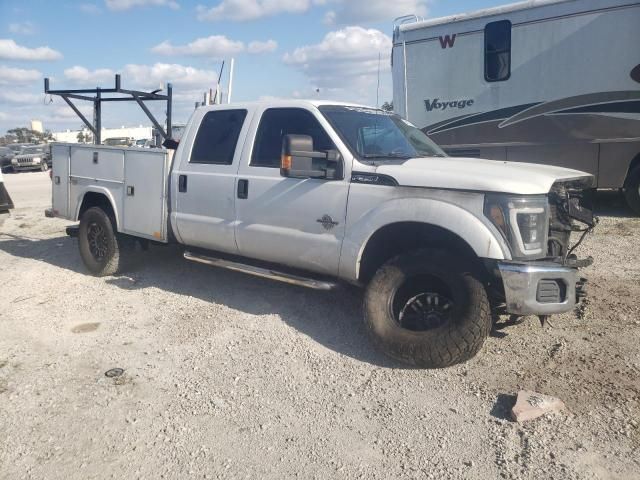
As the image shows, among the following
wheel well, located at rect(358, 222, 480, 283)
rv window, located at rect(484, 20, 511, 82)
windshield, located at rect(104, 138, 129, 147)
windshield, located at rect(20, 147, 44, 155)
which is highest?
rv window, located at rect(484, 20, 511, 82)

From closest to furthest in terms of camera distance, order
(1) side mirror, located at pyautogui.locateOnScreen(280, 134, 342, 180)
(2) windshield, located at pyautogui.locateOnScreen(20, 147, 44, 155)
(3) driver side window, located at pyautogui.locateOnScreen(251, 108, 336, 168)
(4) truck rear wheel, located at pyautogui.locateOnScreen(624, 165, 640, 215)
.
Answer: (1) side mirror, located at pyautogui.locateOnScreen(280, 134, 342, 180) < (3) driver side window, located at pyautogui.locateOnScreen(251, 108, 336, 168) < (4) truck rear wheel, located at pyautogui.locateOnScreen(624, 165, 640, 215) < (2) windshield, located at pyautogui.locateOnScreen(20, 147, 44, 155)

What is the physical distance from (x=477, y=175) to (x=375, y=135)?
1.26m

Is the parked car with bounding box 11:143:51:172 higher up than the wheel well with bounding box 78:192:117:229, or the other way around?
the parked car with bounding box 11:143:51:172

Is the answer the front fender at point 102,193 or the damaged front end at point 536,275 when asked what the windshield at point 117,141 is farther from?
the damaged front end at point 536,275

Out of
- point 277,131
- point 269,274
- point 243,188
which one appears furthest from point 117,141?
point 269,274

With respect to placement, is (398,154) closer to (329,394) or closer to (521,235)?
(521,235)

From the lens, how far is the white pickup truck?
381cm

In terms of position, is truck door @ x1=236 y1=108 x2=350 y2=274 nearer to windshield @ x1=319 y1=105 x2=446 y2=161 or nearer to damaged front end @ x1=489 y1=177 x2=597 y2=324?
windshield @ x1=319 y1=105 x2=446 y2=161

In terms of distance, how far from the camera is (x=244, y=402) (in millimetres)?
3678

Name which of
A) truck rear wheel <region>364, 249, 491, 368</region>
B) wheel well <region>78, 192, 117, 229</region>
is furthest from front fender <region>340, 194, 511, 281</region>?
wheel well <region>78, 192, 117, 229</region>

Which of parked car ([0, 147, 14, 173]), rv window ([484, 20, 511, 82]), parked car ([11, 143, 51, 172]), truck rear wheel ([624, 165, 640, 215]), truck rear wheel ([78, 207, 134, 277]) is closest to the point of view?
truck rear wheel ([78, 207, 134, 277])

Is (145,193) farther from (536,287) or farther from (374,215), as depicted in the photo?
(536,287)

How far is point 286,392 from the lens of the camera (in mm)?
3812

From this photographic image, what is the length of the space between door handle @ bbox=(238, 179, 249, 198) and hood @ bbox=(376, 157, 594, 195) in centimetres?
136
